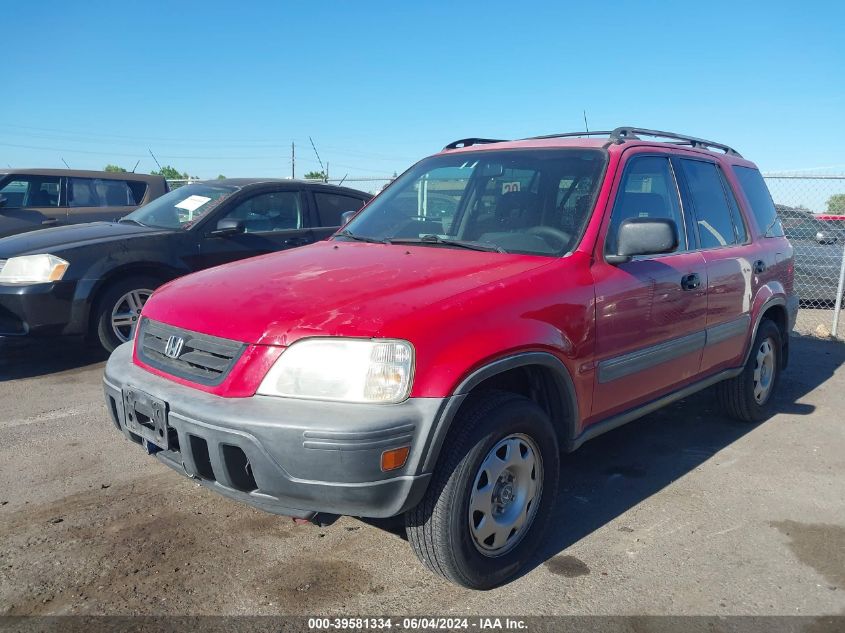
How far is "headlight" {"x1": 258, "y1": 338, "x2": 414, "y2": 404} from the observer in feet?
8.02

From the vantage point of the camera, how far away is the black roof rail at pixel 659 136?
385 centimetres

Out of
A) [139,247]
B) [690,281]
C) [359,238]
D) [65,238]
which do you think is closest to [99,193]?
[65,238]

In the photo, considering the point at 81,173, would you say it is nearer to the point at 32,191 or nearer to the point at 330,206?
the point at 32,191

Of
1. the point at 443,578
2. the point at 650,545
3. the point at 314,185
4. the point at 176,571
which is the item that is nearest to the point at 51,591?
the point at 176,571

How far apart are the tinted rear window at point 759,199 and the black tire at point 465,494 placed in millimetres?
2905

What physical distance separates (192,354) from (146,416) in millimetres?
305

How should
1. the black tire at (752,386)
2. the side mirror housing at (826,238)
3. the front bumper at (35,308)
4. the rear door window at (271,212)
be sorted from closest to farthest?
the black tire at (752,386)
the front bumper at (35,308)
the rear door window at (271,212)
the side mirror housing at (826,238)

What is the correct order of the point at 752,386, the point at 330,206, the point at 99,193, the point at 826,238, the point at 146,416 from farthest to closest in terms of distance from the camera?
the point at 99,193
the point at 826,238
the point at 330,206
the point at 752,386
the point at 146,416

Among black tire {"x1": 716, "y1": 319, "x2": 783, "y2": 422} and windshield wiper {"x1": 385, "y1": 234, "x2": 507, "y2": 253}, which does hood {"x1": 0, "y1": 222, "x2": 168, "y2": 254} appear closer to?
windshield wiper {"x1": 385, "y1": 234, "x2": 507, "y2": 253}

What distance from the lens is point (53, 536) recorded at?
315 cm

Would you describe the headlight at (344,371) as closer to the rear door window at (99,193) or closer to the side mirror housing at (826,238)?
the side mirror housing at (826,238)

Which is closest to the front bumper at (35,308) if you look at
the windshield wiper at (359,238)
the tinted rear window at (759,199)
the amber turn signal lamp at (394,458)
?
the windshield wiper at (359,238)

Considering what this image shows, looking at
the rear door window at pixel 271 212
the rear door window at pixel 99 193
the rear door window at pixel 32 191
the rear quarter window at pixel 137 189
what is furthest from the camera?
the rear quarter window at pixel 137 189

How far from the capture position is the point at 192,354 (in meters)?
2.79
